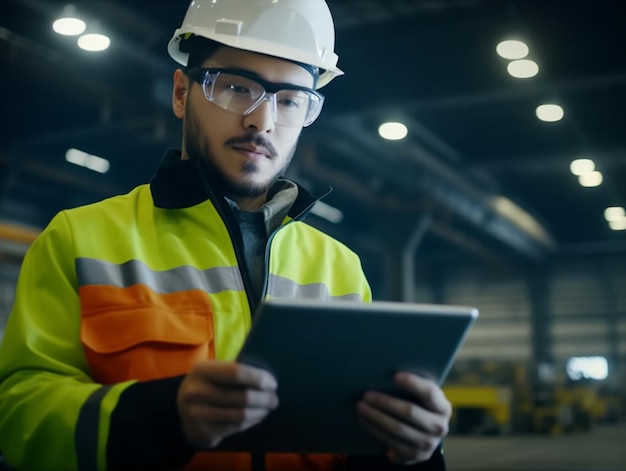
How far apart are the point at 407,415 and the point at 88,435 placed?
0.53 m

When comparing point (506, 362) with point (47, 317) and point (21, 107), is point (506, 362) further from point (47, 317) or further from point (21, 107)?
point (47, 317)

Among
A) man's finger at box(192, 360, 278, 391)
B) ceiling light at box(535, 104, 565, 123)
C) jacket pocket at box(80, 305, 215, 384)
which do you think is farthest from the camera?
ceiling light at box(535, 104, 565, 123)

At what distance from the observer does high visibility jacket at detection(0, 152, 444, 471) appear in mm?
1352

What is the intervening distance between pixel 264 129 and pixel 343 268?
38cm

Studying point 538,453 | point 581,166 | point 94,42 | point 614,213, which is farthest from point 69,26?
point 614,213

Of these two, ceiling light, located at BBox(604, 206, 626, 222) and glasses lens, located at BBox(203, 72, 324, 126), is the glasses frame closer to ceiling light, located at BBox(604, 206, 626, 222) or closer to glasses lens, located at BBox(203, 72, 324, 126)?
glasses lens, located at BBox(203, 72, 324, 126)

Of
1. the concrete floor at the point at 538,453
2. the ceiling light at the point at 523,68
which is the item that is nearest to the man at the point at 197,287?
the ceiling light at the point at 523,68

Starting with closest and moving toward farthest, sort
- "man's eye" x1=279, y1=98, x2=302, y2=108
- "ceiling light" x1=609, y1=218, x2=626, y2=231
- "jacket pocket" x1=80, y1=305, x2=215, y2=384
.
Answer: "jacket pocket" x1=80, y1=305, x2=215, y2=384
"man's eye" x1=279, y1=98, x2=302, y2=108
"ceiling light" x1=609, y1=218, x2=626, y2=231

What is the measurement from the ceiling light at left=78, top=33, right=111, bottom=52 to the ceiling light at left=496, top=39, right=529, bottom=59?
390 cm

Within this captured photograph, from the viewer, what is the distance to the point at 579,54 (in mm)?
8227

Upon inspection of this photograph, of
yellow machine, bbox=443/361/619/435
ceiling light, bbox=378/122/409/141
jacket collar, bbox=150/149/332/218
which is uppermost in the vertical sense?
ceiling light, bbox=378/122/409/141

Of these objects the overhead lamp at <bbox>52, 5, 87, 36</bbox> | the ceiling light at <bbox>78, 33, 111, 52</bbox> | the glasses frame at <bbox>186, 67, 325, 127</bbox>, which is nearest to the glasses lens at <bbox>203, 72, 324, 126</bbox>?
the glasses frame at <bbox>186, 67, 325, 127</bbox>

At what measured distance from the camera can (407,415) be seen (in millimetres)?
1323

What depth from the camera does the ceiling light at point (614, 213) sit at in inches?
728
